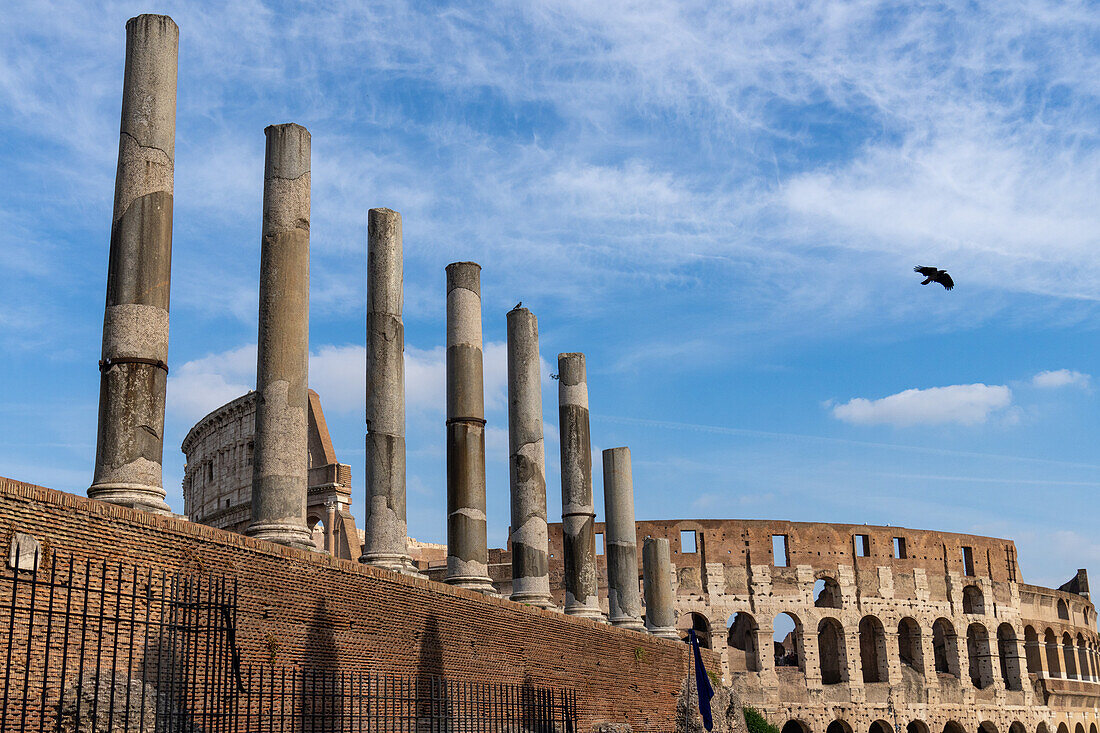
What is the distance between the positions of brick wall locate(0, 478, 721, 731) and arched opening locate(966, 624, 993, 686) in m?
23.7

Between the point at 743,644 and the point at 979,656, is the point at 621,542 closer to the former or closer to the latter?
the point at 743,644

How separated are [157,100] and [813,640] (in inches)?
1134

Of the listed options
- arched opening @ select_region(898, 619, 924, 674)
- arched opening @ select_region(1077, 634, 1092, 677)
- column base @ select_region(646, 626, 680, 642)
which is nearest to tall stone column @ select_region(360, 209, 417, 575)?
column base @ select_region(646, 626, 680, 642)

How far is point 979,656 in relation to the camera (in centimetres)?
3644

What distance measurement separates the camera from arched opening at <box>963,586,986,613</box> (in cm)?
3638

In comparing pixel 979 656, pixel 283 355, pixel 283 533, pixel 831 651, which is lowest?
pixel 283 533

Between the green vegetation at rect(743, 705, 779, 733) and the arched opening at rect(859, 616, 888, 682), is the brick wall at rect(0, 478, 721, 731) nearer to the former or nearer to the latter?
the green vegetation at rect(743, 705, 779, 733)

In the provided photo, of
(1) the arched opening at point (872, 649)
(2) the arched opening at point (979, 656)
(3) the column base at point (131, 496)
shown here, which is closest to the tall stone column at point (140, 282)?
(3) the column base at point (131, 496)

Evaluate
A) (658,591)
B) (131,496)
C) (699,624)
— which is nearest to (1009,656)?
(699,624)

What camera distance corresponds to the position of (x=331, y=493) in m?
26.3

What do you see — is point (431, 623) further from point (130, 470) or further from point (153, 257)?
point (153, 257)

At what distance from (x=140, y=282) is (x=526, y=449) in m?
8.55

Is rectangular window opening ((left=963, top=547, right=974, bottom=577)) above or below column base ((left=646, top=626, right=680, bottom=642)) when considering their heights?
above

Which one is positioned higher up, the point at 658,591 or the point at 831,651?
the point at 658,591
